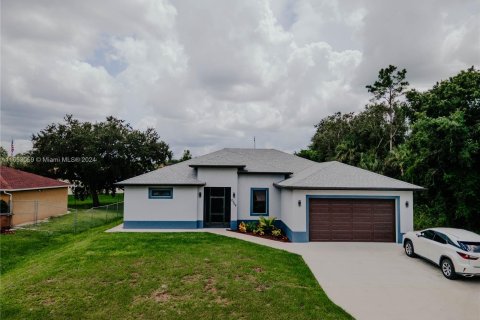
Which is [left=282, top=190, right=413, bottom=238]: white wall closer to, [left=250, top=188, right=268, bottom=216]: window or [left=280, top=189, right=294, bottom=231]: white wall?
[left=280, top=189, right=294, bottom=231]: white wall

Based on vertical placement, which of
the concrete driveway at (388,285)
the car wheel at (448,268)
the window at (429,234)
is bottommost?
the concrete driveway at (388,285)

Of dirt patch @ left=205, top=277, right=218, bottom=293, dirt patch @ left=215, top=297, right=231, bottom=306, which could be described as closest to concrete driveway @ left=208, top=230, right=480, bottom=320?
dirt patch @ left=215, top=297, right=231, bottom=306

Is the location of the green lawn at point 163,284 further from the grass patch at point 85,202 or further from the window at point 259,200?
the grass patch at point 85,202

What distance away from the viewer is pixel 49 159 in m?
28.2

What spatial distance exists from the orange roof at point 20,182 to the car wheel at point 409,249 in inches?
914

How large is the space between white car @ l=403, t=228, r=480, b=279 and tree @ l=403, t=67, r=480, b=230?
→ 5424 mm

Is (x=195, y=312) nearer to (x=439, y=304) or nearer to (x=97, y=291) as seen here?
(x=97, y=291)

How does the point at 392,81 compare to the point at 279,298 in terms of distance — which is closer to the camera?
the point at 279,298

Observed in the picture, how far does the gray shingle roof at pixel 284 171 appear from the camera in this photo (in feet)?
45.7

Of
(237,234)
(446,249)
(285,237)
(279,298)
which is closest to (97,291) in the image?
(279,298)

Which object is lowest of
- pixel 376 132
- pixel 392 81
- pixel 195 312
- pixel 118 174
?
pixel 195 312

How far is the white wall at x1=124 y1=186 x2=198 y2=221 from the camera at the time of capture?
642 inches

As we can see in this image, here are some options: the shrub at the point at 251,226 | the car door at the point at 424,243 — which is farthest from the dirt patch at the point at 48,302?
the car door at the point at 424,243

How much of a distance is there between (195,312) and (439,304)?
20.8 ft
